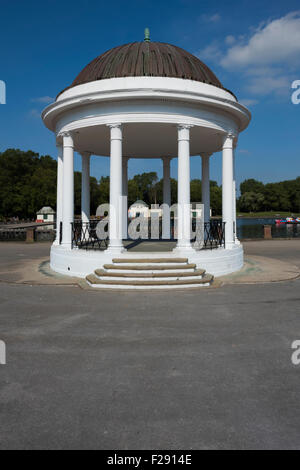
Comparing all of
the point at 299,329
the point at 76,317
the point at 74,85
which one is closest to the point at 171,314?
the point at 76,317

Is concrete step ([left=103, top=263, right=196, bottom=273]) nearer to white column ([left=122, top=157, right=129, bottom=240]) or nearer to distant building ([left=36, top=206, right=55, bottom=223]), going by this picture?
white column ([left=122, top=157, right=129, bottom=240])

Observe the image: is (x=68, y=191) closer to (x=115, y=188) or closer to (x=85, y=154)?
(x=115, y=188)

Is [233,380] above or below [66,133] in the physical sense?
below

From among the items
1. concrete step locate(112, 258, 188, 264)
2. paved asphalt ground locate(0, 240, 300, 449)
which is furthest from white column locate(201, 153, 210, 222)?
paved asphalt ground locate(0, 240, 300, 449)

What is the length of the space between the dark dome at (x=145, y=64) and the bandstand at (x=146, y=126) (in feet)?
0.14

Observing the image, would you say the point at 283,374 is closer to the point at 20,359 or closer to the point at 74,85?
the point at 20,359

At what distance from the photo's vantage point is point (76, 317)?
8.24m

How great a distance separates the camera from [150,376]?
16.7 feet

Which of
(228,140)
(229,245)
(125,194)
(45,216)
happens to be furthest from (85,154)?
(45,216)

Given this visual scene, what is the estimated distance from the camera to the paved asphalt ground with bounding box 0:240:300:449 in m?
3.65

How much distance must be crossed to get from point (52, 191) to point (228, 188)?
85.4 meters

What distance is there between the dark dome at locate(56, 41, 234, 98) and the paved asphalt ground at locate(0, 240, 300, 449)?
9.52 meters
